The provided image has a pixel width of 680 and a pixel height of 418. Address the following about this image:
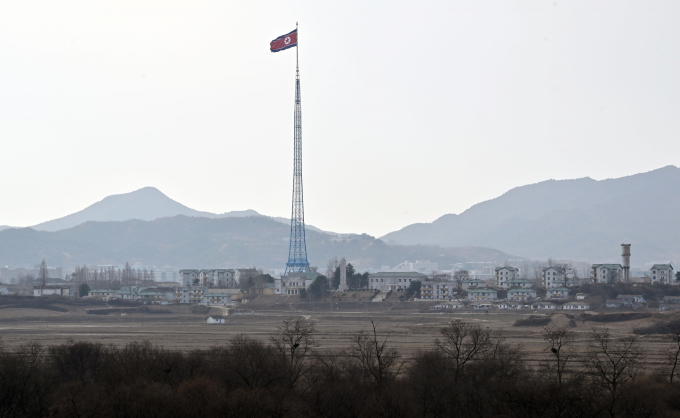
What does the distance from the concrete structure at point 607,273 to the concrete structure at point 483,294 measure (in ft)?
61.8

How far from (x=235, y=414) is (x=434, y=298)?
9244 cm

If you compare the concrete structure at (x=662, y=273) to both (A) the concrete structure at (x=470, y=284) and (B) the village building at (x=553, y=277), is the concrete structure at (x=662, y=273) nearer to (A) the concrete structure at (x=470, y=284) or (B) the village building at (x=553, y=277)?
(B) the village building at (x=553, y=277)

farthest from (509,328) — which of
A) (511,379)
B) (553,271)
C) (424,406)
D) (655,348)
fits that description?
(553,271)

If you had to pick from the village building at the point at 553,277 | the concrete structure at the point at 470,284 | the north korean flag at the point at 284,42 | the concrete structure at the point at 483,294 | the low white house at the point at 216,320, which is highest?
the north korean flag at the point at 284,42

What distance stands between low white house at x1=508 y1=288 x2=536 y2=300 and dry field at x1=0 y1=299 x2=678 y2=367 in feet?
52.8

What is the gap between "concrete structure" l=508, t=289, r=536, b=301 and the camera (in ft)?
389

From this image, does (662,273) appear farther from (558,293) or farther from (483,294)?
(483,294)

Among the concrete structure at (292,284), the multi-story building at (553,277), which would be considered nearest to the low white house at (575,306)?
the multi-story building at (553,277)

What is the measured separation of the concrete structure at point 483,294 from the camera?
120188 mm

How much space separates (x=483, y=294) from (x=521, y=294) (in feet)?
18.1

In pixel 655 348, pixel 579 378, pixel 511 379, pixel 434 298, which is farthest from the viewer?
pixel 434 298

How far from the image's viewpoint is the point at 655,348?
59.2 metres

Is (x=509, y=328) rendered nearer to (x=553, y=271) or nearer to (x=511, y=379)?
(x=511, y=379)

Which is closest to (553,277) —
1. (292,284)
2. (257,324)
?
(292,284)
